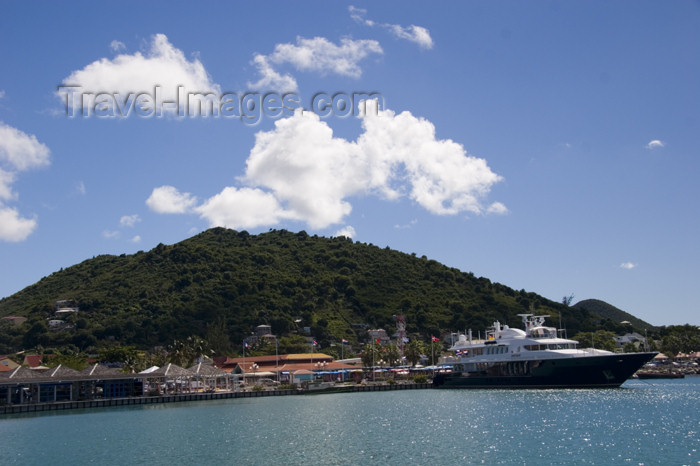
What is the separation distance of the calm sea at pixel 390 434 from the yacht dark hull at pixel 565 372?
425 cm

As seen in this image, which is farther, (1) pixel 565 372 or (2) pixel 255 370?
(2) pixel 255 370

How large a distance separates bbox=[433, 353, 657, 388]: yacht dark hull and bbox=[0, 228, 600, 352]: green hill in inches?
2506

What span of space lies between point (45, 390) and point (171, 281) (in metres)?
80.3

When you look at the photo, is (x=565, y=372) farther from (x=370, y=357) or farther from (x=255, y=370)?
(x=255, y=370)

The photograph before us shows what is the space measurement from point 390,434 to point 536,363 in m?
38.2

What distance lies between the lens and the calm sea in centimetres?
3167

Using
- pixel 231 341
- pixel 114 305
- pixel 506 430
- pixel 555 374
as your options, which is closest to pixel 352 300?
pixel 231 341

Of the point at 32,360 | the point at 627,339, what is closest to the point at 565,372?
the point at 32,360

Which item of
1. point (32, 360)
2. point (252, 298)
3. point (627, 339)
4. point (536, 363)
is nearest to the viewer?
point (536, 363)

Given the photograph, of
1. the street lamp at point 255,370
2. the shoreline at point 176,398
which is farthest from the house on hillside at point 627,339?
the street lamp at point 255,370

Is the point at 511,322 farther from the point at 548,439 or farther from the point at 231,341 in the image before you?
the point at 548,439

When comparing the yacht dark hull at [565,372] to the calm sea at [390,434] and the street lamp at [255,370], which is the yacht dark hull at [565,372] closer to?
the calm sea at [390,434]

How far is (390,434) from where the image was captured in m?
39.4

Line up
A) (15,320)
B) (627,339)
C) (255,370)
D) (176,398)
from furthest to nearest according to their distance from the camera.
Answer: (627,339)
(15,320)
(255,370)
(176,398)
